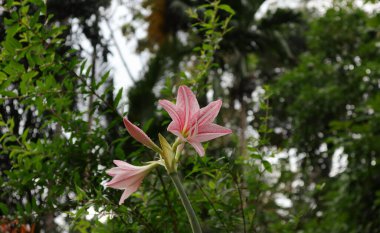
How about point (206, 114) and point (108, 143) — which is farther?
point (108, 143)

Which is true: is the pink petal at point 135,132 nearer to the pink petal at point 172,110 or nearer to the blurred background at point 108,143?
the pink petal at point 172,110

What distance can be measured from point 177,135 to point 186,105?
42mm

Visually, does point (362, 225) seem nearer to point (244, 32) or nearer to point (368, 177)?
point (368, 177)

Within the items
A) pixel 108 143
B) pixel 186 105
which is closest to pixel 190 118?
pixel 186 105

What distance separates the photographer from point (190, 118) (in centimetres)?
68

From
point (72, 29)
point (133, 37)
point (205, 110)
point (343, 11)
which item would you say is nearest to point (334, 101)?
point (343, 11)

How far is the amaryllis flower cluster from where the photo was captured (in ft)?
2.15

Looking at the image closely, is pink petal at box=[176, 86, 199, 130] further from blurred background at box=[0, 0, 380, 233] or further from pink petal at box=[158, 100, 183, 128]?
blurred background at box=[0, 0, 380, 233]

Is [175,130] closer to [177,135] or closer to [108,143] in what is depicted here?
[177,135]

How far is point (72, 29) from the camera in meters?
1.77

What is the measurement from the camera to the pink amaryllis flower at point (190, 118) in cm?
67

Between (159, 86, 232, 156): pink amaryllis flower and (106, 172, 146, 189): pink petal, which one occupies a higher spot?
(159, 86, 232, 156): pink amaryllis flower

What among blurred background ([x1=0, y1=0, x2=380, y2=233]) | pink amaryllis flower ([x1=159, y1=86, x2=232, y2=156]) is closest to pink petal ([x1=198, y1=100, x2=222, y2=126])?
pink amaryllis flower ([x1=159, y1=86, x2=232, y2=156])

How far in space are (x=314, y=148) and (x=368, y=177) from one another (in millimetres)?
2670
